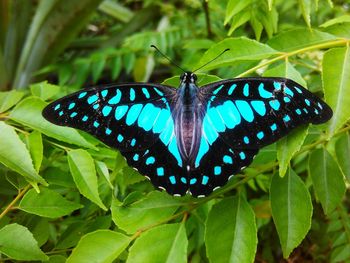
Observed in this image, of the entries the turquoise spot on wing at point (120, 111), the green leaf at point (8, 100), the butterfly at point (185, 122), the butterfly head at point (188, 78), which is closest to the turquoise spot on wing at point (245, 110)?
the butterfly at point (185, 122)

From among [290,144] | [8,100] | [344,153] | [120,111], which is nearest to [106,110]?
[120,111]

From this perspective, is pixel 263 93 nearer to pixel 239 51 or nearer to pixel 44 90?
pixel 239 51

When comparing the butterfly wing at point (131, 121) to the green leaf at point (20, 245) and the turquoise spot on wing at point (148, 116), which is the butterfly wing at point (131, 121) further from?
the green leaf at point (20, 245)

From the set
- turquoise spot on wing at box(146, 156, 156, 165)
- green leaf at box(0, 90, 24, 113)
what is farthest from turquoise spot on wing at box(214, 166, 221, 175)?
green leaf at box(0, 90, 24, 113)

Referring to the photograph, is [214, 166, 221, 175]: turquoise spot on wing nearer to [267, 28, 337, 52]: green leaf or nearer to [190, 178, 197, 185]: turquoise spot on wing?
[190, 178, 197, 185]: turquoise spot on wing

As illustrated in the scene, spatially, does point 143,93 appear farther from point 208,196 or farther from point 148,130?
point 208,196

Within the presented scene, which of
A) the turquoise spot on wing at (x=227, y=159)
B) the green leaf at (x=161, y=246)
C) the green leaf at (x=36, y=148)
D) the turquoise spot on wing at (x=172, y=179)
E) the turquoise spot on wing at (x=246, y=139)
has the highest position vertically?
the green leaf at (x=36, y=148)
